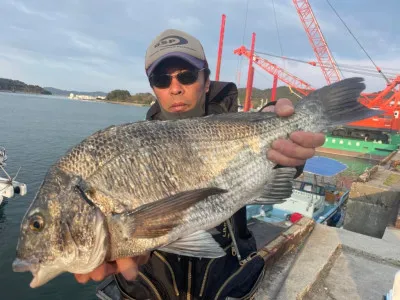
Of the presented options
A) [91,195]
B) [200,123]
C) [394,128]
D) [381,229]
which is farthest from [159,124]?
[394,128]

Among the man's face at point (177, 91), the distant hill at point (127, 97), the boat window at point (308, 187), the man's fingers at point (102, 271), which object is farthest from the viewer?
the distant hill at point (127, 97)

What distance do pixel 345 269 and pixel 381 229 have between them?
3565mm

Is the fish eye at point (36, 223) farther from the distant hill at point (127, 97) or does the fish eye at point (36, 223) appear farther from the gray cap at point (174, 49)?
the distant hill at point (127, 97)

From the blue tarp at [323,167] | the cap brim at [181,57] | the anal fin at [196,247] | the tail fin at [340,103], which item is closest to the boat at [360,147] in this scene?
the blue tarp at [323,167]

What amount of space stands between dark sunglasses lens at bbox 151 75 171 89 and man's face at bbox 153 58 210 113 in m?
0.03

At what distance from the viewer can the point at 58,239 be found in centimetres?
199

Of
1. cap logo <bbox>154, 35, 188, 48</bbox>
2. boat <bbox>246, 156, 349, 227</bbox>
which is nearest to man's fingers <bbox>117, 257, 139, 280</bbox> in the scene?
cap logo <bbox>154, 35, 188, 48</bbox>

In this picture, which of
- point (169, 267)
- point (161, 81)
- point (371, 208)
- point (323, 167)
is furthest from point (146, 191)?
point (323, 167)

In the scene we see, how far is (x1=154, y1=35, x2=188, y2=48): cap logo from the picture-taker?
2.80m

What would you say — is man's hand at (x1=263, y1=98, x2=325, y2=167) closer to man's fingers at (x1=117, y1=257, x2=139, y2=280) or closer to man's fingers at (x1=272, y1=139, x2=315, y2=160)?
man's fingers at (x1=272, y1=139, x2=315, y2=160)

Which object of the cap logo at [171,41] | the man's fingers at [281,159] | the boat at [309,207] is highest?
the cap logo at [171,41]

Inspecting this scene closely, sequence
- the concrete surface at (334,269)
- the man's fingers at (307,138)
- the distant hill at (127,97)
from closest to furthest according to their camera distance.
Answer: the man's fingers at (307,138)
the concrete surface at (334,269)
the distant hill at (127,97)

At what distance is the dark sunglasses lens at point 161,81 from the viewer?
288cm

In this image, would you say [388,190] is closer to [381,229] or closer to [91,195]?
[381,229]
